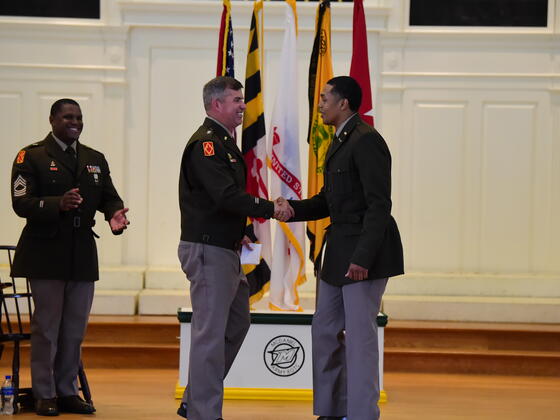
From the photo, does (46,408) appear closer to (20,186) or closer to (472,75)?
(20,186)

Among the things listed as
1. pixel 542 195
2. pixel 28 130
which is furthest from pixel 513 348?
pixel 28 130

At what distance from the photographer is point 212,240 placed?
4.04 meters

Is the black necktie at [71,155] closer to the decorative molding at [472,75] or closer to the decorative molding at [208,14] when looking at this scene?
the decorative molding at [208,14]

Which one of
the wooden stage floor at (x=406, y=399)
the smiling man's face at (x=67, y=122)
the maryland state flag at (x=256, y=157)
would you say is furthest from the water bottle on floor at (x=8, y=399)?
the maryland state flag at (x=256, y=157)

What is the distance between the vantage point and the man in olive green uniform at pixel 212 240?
402 cm

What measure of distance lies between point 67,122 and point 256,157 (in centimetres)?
123

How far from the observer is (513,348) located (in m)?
6.47

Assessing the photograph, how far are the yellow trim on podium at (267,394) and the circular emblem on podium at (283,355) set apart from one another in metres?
0.10

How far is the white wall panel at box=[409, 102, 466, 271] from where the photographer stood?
732 cm

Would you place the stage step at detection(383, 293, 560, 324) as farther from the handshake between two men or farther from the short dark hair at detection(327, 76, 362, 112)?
the short dark hair at detection(327, 76, 362, 112)

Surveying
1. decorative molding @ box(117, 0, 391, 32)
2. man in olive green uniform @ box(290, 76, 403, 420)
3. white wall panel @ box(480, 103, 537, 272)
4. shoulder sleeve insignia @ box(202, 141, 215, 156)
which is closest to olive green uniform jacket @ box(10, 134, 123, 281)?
shoulder sleeve insignia @ box(202, 141, 215, 156)

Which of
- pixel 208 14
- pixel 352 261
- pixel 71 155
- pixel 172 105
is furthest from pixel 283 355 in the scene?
pixel 208 14

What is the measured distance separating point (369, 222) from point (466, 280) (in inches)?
137

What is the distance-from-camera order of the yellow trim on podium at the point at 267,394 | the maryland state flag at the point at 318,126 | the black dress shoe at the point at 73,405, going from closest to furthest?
1. the black dress shoe at the point at 73,405
2. the yellow trim on podium at the point at 267,394
3. the maryland state flag at the point at 318,126
